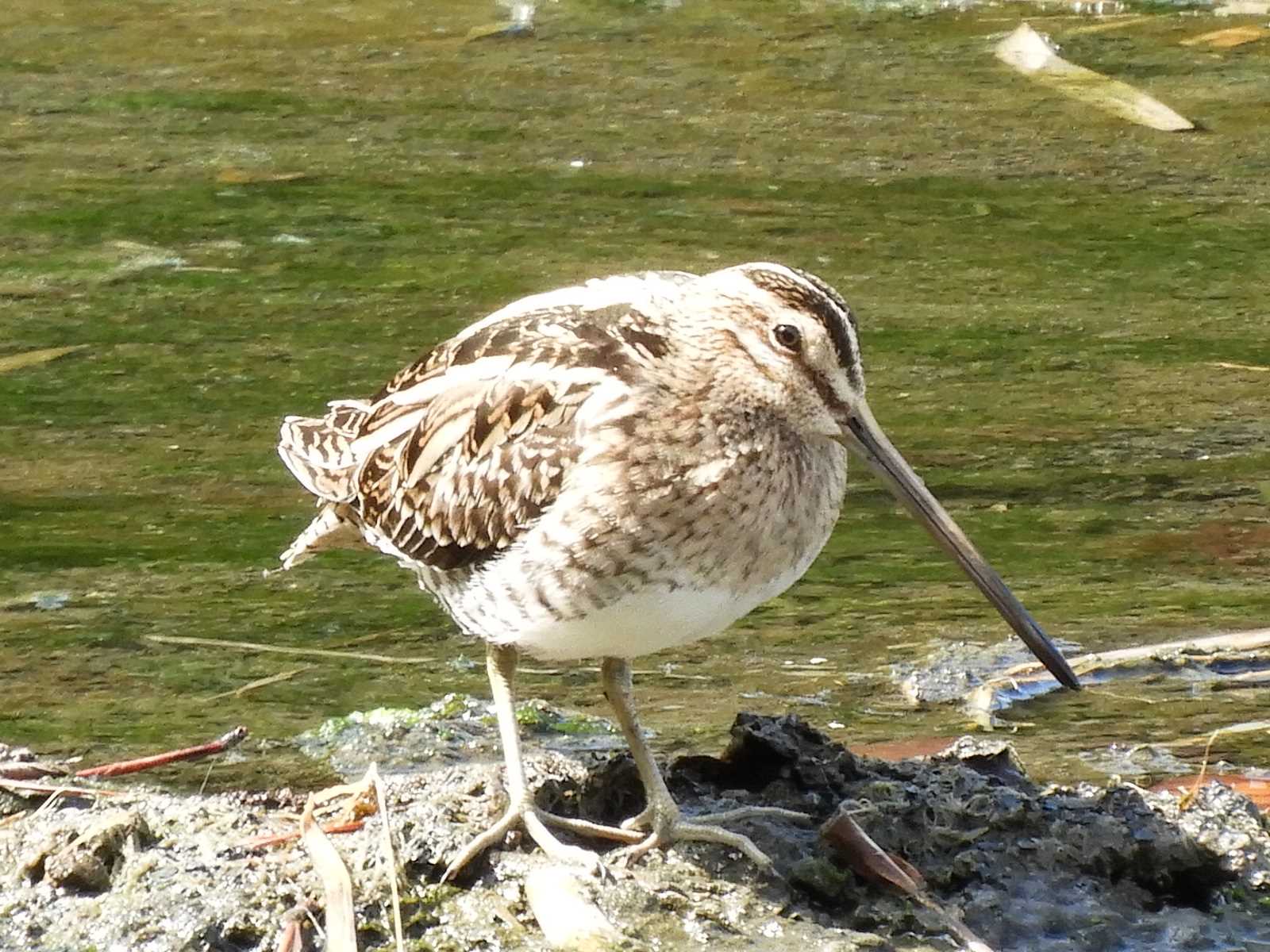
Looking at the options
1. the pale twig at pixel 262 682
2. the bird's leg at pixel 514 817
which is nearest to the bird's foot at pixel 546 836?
the bird's leg at pixel 514 817

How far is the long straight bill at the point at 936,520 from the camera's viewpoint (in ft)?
13.4

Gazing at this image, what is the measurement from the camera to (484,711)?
16.5ft

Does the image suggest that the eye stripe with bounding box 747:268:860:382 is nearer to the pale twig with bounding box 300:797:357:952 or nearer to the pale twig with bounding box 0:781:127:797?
the pale twig with bounding box 300:797:357:952

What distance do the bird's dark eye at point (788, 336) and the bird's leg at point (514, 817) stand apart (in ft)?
2.52

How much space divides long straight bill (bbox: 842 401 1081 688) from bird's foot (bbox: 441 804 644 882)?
2.47 ft

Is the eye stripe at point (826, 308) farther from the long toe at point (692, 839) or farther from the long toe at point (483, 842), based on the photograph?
the long toe at point (483, 842)

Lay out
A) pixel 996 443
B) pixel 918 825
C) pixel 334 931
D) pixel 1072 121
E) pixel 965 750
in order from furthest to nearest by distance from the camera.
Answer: pixel 1072 121
pixel 996 443
pixel 965 750
pixel 918 825
pixel 334 931

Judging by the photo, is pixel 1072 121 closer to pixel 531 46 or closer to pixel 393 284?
pixel 531 46

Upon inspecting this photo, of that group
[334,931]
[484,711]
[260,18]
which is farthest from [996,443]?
[260,18]

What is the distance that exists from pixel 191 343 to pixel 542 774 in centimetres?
330

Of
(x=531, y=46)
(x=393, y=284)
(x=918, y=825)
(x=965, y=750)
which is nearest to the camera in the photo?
(x=918, y=825)

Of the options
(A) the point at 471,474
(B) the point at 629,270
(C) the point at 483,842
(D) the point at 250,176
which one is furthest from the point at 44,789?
(D) the point at 250,176

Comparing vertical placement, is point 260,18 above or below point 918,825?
above

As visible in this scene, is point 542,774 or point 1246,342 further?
point 1246,342
